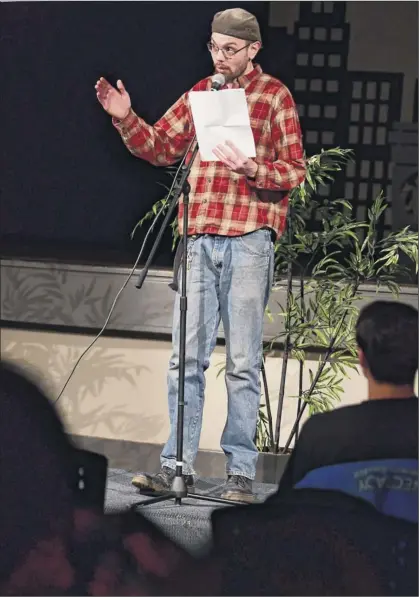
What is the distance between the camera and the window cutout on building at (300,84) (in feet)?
13.0

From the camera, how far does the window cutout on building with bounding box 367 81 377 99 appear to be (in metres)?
3.80

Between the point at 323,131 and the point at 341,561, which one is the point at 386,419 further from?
the point at 323,131

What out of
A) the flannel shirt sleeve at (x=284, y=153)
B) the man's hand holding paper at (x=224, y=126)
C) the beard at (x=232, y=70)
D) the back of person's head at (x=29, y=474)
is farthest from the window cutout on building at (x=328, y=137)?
the back of person's head at (x=29, y=474)

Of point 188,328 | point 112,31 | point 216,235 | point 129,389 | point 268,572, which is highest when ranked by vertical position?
point 112,31

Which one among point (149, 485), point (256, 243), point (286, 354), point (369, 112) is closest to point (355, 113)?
point (369, 112)

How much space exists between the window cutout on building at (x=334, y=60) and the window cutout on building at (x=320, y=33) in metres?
0.07

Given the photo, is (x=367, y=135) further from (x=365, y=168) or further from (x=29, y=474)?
(x=29, y=474)

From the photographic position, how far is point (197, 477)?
3781 mm

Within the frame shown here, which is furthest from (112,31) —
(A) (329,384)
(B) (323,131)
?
(A) (329,384)

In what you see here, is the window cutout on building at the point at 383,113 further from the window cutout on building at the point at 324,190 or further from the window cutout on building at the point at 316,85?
the window cutout on building at the point at 324,190

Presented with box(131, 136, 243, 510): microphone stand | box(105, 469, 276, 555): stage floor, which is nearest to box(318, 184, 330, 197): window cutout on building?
box(131, 136, 243, 510): microphone stand

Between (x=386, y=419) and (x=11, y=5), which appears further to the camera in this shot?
(x=11, y=5)

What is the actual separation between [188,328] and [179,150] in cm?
63

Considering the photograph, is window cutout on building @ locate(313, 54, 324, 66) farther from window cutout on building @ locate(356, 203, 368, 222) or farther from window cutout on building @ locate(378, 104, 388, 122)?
Result: window cutout on building @ locate(356, 203, 368, 222)
